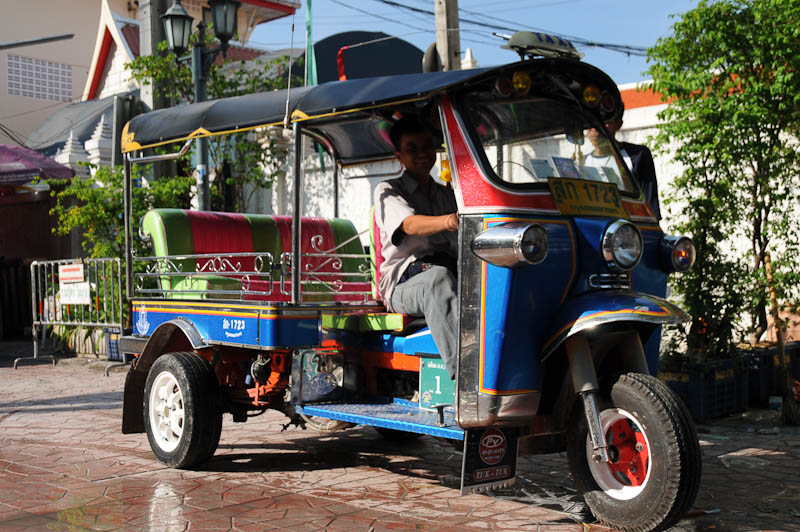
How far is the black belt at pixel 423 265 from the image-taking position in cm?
518

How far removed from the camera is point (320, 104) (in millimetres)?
5176

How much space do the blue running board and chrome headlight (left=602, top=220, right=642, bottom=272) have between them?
1132mm

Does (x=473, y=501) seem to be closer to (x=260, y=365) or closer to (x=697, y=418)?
(x=260, y=365)

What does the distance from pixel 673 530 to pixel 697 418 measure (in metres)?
3.26

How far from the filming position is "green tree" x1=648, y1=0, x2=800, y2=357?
282 inches

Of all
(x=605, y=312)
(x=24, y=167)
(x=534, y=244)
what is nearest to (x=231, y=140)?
(x=24, y=167)

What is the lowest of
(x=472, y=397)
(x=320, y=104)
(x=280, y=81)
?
(x=472, y=397)

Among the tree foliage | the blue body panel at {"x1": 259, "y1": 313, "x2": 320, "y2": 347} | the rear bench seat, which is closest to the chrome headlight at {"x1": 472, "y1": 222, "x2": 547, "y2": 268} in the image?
the blue body panel at {"x1": 259, "y1": 313, "x2": 320, "y2": 347}

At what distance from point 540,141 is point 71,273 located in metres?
9.79

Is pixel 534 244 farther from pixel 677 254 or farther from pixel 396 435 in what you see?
pixel 396 435

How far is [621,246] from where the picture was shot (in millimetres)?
4441

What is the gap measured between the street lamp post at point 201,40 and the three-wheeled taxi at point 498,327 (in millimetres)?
4839

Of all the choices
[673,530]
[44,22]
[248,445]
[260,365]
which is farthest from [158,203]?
[44,22]

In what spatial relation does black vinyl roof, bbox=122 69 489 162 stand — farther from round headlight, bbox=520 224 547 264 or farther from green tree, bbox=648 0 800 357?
green tree, bbox=648 0 800 357
